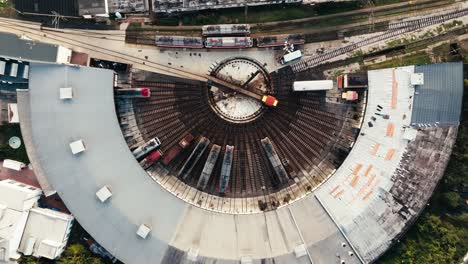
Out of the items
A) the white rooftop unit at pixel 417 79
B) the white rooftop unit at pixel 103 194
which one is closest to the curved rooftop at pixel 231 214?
the white rooftop unit at pixel 417 79

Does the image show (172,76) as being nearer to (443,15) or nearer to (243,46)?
(243,46)

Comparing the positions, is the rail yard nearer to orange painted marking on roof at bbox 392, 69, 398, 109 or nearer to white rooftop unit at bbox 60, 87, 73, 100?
orange painted marking on roof at bbox 392, 69, 398, 109

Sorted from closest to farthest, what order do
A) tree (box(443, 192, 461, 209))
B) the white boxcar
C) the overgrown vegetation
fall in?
tree (box(443, 192, 461, 209)) → the white boxcar → the overgrown vegetation

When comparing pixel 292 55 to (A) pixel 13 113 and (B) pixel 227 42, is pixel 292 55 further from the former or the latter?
(A) pixel 13 113

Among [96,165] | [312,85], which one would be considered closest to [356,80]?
[312,85]

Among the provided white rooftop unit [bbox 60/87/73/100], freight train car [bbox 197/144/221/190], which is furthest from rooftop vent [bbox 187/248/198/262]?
white rooftop unit [bbox 60/87/73/100]

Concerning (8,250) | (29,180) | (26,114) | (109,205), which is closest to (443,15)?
(109,205)

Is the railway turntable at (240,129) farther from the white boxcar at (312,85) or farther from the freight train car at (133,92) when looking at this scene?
the white boxcar at (312,85)
